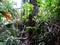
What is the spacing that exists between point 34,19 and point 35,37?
237mm

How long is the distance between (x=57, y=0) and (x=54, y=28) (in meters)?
0.30

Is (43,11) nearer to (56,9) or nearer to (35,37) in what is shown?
(56,9)

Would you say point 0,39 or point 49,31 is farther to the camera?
point 49,31

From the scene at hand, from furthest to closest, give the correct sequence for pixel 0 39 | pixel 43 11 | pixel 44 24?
pixel 43 11 → pixel 44 24 → pixel 0 39

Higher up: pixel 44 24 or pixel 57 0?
pixel 57 0

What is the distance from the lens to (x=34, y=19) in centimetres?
179

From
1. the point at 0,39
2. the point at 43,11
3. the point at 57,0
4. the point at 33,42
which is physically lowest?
the point at 33,42

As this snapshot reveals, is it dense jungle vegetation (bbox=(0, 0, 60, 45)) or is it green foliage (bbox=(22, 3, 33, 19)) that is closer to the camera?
dense jungle vegetation (bbox=(0, 0, 60, 45))

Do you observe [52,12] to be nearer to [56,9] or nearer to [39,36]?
[56,9]

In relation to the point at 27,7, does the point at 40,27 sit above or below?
below

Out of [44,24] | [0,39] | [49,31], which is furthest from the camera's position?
[44,24]

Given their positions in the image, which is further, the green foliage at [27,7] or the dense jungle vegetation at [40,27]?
the green foliage at [27,7]

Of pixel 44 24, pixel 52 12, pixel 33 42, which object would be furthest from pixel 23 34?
pixel 52 12

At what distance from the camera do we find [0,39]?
1373 millimetres
